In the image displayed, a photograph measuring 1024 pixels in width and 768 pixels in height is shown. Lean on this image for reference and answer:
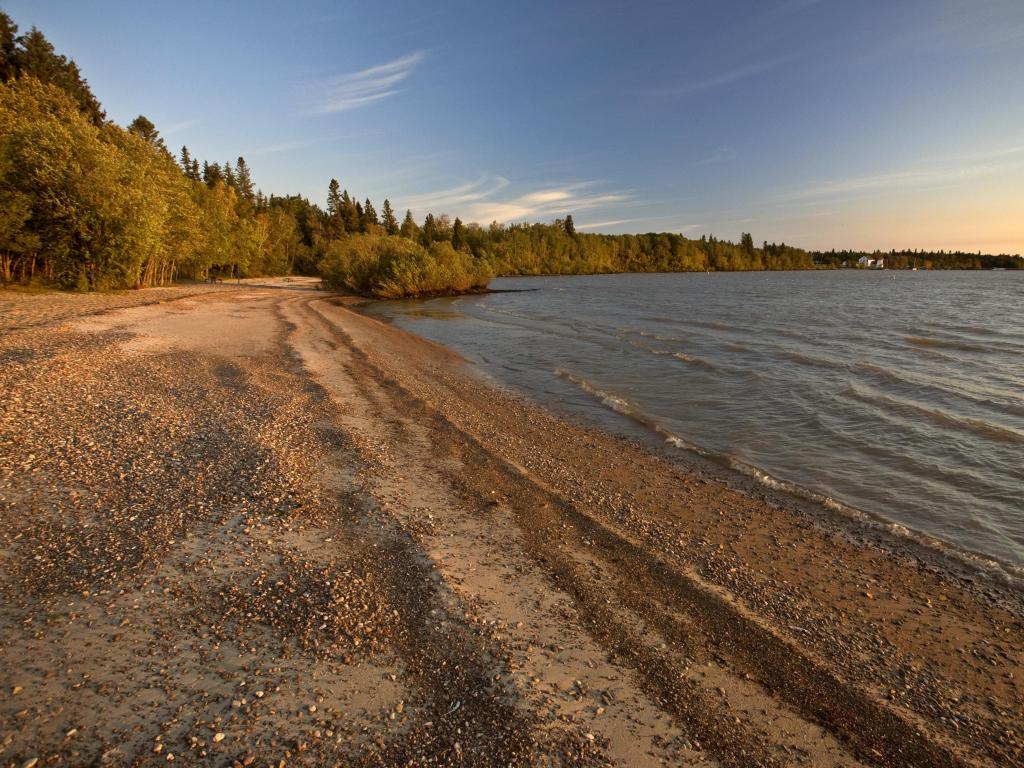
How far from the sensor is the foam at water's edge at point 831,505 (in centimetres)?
727

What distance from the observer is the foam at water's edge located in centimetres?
727

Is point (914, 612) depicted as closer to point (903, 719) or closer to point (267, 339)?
point (903, 719)

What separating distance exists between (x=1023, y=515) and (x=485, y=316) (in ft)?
125

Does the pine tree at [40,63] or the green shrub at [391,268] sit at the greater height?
the pine tree at [40,63]

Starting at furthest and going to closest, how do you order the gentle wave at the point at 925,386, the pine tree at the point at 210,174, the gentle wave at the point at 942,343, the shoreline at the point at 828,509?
1. the pine tree at the point at 210,174
2. the gentle wave at the point at 942,343
3. the gentle wave at the point at 925,386
4. the shoreline at the point at 828,509

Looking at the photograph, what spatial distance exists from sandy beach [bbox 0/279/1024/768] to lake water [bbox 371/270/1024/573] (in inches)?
73.0

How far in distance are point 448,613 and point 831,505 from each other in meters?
7.65

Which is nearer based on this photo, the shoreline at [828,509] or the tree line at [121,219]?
the shoreline at [828,509]

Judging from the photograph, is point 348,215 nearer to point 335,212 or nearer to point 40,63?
point 335,212

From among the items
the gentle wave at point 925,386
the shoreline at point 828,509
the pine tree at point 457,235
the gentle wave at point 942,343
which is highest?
the pine tree at point 457,235

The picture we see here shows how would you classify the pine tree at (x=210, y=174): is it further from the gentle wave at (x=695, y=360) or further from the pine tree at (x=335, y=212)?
the gentle wave at (x=695, y=360)

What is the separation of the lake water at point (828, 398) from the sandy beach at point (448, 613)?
186 centimetres

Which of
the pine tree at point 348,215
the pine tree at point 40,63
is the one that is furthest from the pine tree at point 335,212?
the pine tree at point 40,63

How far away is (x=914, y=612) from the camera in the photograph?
6.16 metres
